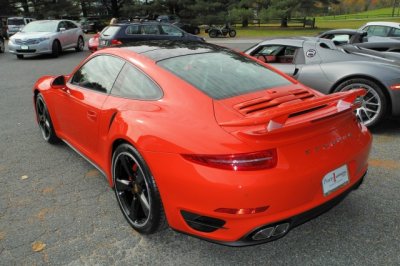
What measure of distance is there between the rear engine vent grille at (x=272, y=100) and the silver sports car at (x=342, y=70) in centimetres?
247

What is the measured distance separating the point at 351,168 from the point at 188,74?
137 cm

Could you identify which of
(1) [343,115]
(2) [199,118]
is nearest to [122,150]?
(2) [199,118]

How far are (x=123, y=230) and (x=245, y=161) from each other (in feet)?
4.43

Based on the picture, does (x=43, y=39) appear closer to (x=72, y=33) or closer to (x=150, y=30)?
(x=72, y=33)

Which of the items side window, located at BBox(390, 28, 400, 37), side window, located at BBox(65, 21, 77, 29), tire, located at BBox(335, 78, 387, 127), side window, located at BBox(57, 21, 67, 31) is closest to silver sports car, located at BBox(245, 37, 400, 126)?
tire, located at BBox(335, 78, 387, 127)

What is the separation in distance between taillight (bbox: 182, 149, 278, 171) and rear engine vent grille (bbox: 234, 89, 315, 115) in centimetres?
40

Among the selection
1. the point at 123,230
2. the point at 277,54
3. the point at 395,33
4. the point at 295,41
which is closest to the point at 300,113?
the point at 123,230

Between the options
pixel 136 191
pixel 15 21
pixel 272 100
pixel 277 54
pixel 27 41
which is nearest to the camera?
pixel 272 100

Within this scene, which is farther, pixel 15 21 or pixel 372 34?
pixel 15 21

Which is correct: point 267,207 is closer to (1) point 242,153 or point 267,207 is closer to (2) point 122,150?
(1) point 242,153

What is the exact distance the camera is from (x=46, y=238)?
2971 millimetres

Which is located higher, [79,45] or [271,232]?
[271,232]

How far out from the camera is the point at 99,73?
3668 millimetres

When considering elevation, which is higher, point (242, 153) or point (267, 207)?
point (242, 153)
